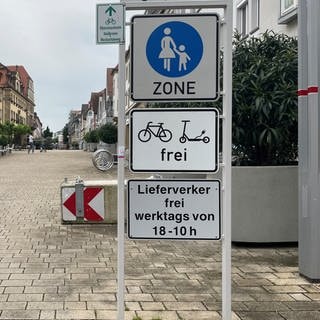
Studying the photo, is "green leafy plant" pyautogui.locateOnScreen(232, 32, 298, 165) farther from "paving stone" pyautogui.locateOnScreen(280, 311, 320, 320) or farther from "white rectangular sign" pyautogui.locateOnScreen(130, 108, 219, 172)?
"white rectangular sign" pyautogui.locateOnScreen(130, 108, 219, 172)

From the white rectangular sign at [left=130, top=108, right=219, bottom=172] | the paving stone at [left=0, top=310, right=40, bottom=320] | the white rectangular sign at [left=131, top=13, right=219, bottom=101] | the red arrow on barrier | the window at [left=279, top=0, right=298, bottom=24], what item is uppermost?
the window at [left=279, top=0, right=298, bottom=24]

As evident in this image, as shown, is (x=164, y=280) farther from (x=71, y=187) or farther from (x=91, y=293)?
(x=71, y=187)

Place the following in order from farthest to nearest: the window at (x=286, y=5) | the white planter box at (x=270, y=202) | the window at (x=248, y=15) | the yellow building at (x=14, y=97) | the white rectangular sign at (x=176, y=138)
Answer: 1. the yellow building at (x=14, y=97)
2. the window at (x=248, y=15)
3. the window at (x=286, y=5)
4. the white planter box at (x=270, y=202)
5. the white rectangular sign at (x=176, y=138)

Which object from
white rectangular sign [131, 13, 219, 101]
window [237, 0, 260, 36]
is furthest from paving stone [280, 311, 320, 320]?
window [237, 0, 260, 36]

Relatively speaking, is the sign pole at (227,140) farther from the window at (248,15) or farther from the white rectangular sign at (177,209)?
the window at (248,15)

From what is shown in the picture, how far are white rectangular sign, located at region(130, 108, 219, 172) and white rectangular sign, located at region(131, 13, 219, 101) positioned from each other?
14cm

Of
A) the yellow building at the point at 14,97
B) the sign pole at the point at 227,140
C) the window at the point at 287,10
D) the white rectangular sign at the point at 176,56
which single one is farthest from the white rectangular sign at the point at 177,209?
the yellow building at the point at 14,97

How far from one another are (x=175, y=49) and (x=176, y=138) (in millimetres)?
712

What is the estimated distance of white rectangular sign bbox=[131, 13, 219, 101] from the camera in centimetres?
455

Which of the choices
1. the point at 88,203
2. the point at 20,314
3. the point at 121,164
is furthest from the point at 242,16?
the point at 20,314

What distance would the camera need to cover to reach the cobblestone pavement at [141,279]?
527 cm

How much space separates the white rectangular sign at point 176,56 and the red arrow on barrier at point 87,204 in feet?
19.5

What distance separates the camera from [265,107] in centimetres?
812

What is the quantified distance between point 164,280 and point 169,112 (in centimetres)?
252
